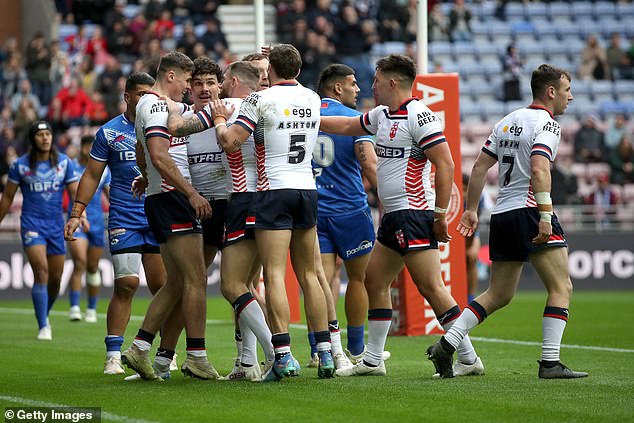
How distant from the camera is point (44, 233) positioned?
14516mm

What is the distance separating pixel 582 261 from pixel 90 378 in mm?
15702

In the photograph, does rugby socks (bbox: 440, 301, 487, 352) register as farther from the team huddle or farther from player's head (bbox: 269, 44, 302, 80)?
player's head (bbox: 269, 44, 302, 80)

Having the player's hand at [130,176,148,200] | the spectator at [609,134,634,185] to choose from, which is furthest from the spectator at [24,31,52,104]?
the player's hand at [130,176,148,200]

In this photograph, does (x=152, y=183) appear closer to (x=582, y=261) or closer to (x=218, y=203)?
(x=218, y=203)

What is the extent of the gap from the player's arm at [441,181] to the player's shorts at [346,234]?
1.66m

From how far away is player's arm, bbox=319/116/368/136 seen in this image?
970 cm

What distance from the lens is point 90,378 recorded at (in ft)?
31.8

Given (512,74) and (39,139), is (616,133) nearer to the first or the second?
(512,74)

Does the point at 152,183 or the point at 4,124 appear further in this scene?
the point at 4,124

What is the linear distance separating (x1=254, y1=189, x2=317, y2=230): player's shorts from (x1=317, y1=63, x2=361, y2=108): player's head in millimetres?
1803

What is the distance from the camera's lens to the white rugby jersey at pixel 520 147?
9.15 meters

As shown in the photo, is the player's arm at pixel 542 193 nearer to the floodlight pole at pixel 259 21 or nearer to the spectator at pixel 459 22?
the floodlight pole at pixel 259 21

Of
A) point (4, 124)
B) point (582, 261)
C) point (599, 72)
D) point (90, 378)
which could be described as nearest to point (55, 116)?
point (4, 124)

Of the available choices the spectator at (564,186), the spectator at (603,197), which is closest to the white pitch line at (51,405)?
the spectator at (564,186)
